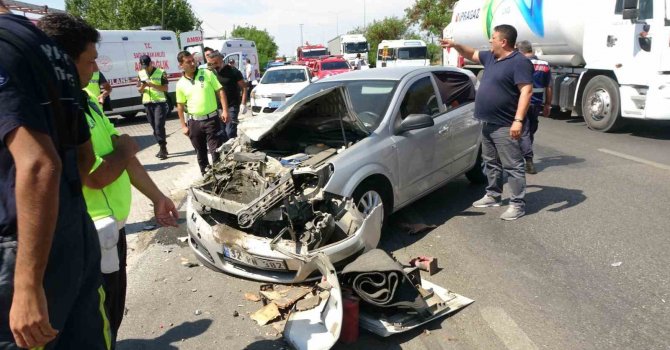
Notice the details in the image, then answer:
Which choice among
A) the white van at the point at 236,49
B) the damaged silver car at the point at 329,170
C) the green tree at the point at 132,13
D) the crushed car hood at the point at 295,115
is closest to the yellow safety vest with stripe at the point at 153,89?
the damaged silver car at the point at 329,170

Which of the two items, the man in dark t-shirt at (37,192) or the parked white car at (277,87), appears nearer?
the man in dark t-shirt at (37,192)

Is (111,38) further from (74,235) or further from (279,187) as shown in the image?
(74,235)

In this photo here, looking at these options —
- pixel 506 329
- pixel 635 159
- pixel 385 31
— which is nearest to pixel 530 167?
pixel 635 159

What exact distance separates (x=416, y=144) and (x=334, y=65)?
20182 millimetres

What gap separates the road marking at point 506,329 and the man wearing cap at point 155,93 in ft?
24.7

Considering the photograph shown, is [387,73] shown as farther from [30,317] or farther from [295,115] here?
[30,317]

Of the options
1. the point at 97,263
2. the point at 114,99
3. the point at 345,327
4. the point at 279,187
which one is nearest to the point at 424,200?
the point at 279,187

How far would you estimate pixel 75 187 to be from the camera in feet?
5.57

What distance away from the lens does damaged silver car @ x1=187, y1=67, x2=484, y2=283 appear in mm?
3760

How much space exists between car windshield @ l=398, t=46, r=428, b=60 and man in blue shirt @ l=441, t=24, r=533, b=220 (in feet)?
73.5

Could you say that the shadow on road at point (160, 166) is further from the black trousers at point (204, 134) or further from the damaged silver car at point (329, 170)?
the damaged silver car at point (329, 170)

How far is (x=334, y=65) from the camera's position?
2456 cm

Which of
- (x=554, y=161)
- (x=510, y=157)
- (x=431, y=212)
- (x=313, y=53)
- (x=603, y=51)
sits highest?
(x=313, y=53)

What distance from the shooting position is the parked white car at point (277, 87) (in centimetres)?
1397
